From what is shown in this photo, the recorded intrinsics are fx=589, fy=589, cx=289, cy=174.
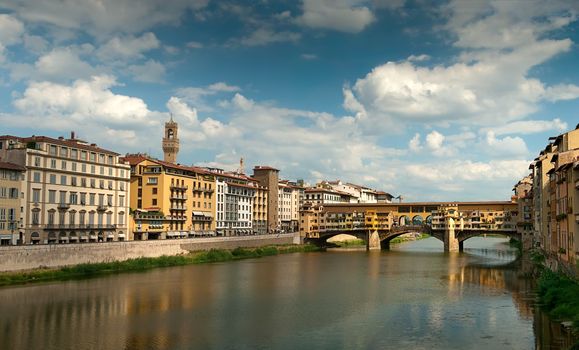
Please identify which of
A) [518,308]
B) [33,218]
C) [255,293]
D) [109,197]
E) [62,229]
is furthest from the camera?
[109,197]

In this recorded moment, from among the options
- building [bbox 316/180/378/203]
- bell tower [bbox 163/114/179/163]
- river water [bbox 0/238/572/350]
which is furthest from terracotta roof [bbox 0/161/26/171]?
building [bbox 316/180/378/203]

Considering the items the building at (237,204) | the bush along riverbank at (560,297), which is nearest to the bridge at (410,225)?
the building at (237,204)

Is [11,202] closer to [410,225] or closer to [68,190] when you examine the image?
[68,190]

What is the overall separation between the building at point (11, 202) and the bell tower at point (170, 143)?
55932 mm

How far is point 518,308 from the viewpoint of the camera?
34.2 m

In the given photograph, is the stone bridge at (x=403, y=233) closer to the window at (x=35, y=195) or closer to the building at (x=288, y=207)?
the building at (x=288, y=207)

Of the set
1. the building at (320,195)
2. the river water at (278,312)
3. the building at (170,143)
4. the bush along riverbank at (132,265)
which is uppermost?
the building at (170,143)

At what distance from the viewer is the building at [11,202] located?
51.4 metres

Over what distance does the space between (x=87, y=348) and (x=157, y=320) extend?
624 cm

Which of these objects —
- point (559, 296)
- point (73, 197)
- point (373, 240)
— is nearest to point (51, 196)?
point (73, 197)

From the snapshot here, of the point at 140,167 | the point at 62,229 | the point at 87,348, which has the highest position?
the point at 140,167

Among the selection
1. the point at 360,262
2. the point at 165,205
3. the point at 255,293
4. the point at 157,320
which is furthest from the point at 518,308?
the point at 165,205

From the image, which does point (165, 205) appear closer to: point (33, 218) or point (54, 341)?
point (33, 218)

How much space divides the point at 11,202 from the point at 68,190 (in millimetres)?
7907
